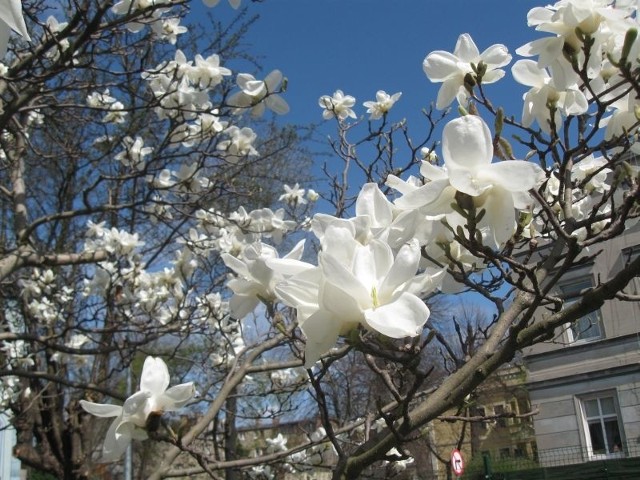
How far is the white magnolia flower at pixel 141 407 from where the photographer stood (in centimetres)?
128

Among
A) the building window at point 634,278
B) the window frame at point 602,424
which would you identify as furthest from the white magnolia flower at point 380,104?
the window frame at point 602,424

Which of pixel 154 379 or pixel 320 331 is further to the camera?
pixel 154 379

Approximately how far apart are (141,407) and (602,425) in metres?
19.2

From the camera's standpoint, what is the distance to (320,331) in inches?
34.4

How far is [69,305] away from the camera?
287 inches

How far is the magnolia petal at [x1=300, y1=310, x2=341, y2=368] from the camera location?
2.84 ft

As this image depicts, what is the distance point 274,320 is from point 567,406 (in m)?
19.3

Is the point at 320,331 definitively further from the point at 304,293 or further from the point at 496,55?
the point at 496,55

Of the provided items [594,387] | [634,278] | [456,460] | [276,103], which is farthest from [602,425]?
[276,103]

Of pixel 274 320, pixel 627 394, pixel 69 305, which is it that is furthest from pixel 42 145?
pixel 627 394

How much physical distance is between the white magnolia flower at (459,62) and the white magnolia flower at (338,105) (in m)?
2.51

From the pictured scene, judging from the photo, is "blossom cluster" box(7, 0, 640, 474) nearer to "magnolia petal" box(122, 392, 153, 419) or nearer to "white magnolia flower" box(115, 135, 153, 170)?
"magnolia petal" box(122, 392, 153, 419)

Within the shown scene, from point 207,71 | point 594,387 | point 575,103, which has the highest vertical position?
point 207,71

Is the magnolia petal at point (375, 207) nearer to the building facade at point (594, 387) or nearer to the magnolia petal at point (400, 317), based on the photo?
the magnolia petal at point (400, 317)
